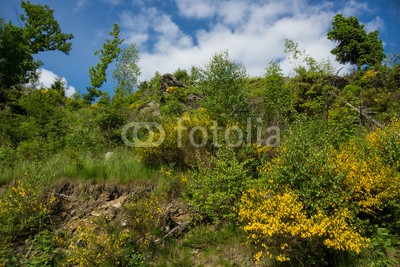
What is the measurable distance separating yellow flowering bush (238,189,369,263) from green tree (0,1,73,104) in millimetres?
18532

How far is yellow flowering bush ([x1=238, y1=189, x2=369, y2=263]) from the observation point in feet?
13.7

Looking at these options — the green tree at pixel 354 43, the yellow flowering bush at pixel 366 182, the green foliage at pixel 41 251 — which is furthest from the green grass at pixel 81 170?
the green tree at pixel 354 43

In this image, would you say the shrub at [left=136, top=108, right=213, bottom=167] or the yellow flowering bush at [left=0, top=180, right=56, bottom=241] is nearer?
the yellow flowering bush at [left=0, top=180, right=56, bottom=241]

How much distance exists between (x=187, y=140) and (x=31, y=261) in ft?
14.6

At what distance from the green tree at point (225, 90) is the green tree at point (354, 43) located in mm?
16826

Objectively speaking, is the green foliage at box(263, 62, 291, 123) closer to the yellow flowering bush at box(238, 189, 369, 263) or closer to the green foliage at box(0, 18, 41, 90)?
the yellow flowering bush at box(238, 189, 369, 263)

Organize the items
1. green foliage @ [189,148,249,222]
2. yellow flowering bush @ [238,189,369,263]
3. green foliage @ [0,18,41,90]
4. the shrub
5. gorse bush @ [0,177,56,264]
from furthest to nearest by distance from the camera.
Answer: green foliage @ [0,18,41,90], the shrub, green foliage @ [189,148,249,222], gorse bush @ [0,177,56,264], yellow flowering bush @ [238,189,369,263]

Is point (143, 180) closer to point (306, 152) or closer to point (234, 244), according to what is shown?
point (234, 244)

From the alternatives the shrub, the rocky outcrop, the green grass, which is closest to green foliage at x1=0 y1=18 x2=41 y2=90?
the rocky outcrop

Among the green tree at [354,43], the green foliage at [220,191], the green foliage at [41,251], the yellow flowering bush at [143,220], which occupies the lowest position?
the green foliage at [41,251]

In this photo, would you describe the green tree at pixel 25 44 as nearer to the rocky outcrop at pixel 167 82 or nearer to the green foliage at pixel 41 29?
the green foliage at pixel 41 29

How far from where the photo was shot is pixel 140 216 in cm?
550

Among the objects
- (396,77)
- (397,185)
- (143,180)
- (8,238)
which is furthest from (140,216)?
(396,77)

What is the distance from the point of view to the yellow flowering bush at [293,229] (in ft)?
13.7
